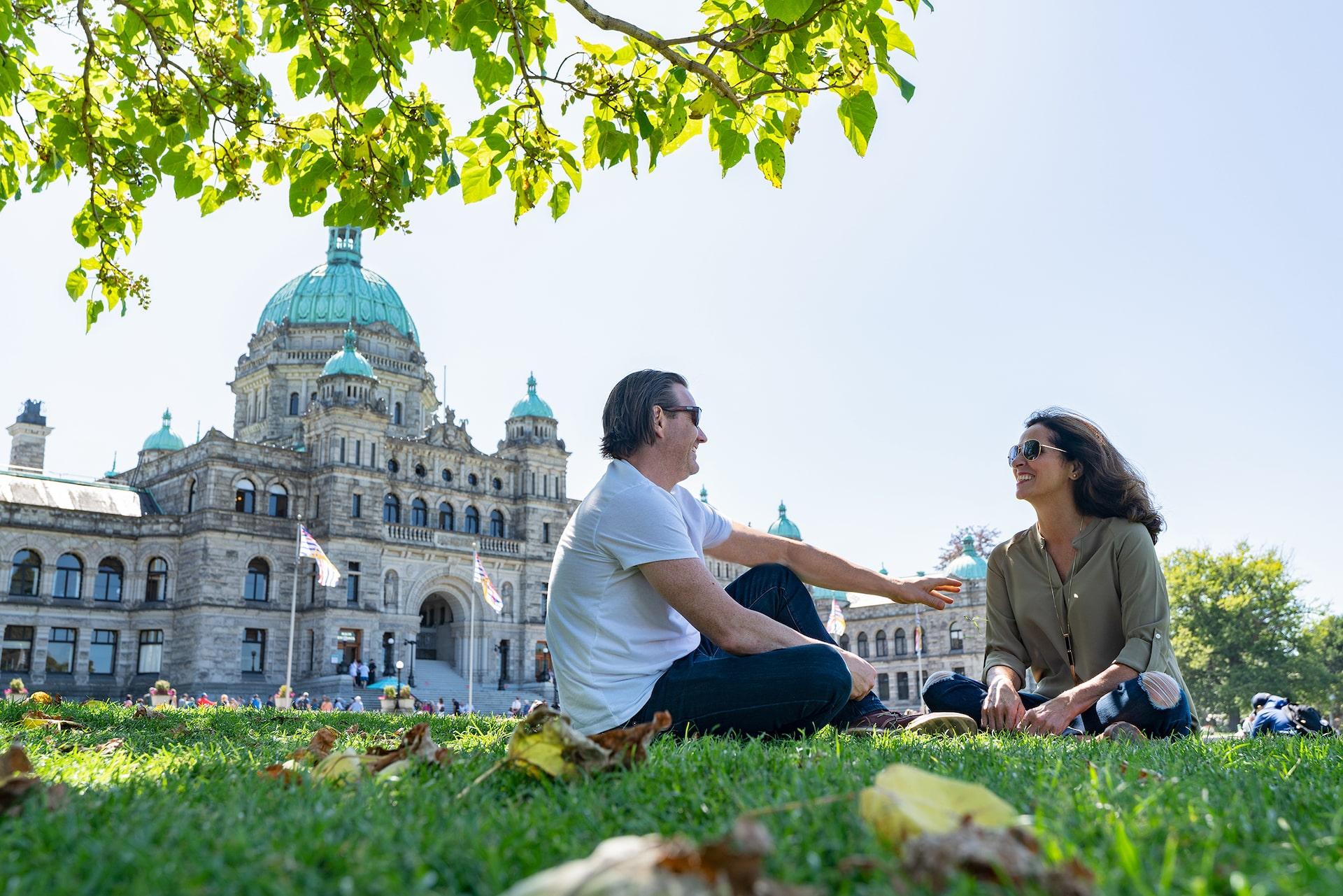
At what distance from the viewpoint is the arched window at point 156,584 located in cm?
3950

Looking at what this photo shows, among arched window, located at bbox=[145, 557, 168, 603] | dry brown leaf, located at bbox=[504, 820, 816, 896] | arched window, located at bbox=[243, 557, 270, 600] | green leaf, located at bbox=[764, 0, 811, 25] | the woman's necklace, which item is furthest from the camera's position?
arched window, located at bbox=[243, 557, 270, 600]

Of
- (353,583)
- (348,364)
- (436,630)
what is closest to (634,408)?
(353,583)

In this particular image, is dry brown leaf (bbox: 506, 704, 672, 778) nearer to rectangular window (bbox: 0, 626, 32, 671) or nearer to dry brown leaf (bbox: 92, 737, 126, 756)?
dry brown leaf (bbox: 92, 737, 126, 756)

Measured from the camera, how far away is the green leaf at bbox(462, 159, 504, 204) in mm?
5320

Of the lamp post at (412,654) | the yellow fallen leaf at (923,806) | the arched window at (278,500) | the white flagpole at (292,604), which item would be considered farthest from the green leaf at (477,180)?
the arched window at (278,500)

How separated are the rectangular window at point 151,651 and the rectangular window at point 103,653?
2.93 feet

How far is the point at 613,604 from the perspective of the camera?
374cm

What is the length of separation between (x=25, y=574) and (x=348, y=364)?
14432 mm

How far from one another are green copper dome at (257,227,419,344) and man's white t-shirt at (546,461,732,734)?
1913 inches

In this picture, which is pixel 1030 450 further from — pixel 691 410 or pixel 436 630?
pixel 436 630

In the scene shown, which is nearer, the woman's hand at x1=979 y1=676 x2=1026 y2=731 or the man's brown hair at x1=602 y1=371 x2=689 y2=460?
the man's brown hair at x1=602 y1=371 x2=689 y2=460

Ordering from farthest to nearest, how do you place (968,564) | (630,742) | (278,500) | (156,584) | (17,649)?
(968,564) < (278,500) < (156,584) < (17,649) < (630,742)

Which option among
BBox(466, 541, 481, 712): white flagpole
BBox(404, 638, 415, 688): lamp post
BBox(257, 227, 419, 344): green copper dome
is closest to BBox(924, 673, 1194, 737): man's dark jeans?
BBox(466, 541, 481, 712): white flagpole

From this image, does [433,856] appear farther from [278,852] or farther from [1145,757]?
[1145,757]
